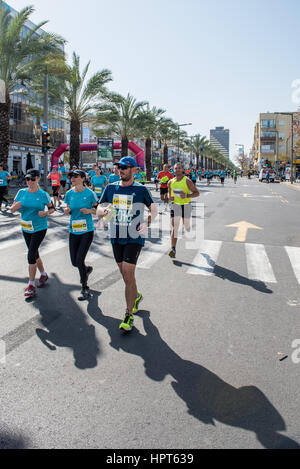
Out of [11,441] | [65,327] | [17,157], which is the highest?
[17,157]

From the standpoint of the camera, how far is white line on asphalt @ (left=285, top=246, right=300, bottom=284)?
7.67m

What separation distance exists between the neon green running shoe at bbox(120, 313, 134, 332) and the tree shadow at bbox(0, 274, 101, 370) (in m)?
0.33

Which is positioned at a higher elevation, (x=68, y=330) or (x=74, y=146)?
(x=74, y=146)

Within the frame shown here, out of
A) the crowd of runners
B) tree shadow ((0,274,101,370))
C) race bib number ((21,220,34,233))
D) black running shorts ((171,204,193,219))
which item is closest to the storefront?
black running shorts ((171,204,193,219))

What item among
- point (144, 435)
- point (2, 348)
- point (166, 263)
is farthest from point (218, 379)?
point (166, 263)

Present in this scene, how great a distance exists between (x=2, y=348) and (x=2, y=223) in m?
9.83

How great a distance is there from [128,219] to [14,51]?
2061 cm

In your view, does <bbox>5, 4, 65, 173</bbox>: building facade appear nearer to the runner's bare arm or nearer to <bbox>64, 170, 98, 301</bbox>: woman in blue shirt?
the runner's bare arm

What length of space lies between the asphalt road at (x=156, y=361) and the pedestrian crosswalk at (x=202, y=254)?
0.09m

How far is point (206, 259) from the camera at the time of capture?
8.62m

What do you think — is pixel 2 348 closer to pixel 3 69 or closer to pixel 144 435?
pixel 144 435

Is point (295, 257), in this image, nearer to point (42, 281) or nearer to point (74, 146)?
point (42, 281)

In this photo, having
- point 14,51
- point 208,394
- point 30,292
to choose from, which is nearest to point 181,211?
point 30,292

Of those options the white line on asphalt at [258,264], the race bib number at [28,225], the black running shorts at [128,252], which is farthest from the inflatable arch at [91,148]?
the black running shorts at [128,252]
